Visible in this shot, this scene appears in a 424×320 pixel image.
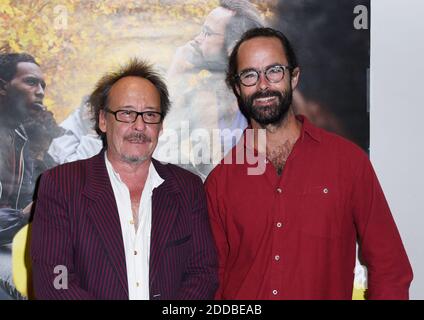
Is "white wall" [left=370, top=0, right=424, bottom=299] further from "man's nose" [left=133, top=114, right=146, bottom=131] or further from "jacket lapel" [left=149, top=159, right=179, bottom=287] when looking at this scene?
"man's nose" [left=133, top=114, right=146, bottom=131]

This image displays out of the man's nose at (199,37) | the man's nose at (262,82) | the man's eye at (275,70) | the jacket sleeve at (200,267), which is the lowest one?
the jacket sleeve at (200,267)

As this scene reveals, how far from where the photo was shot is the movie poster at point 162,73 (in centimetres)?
254

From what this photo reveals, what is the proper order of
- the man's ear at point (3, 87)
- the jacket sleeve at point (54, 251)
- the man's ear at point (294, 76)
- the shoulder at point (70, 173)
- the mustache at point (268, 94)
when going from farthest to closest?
the man's ear at point (3, 87) → the man's ear at point (294, 76) → the mustache at point (268, 94) → the shoulder at point (70, 173) → the jacket sleeve at point (54, 251)

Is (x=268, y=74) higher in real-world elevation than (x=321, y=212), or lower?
higher

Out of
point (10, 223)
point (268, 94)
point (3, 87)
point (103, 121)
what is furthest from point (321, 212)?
point (3, 87)

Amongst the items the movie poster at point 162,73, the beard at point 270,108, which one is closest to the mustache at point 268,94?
the beard at point 270,108

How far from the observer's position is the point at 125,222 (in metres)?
2.13

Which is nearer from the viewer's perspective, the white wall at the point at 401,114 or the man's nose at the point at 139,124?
the man's nose at the point at 139,124

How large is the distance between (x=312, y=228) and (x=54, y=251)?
1013 millimetres

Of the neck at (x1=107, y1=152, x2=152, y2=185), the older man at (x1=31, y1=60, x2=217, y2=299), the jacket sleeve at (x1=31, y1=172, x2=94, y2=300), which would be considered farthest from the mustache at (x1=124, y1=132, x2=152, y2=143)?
the jacket sleeve at (x1=31, y1=172, x2=94, y2=300)

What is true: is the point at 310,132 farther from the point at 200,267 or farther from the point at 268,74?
the point at 200,267

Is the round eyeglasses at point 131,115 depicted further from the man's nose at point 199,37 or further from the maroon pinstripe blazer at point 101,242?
the man's nose at point 199,37
